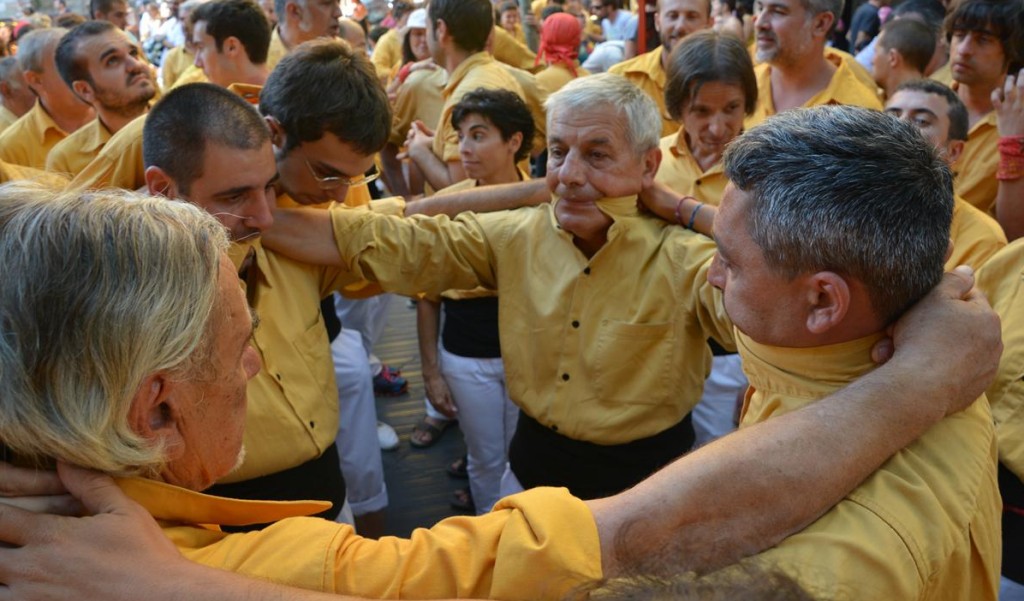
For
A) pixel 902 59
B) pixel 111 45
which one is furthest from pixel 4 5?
pixel 902 59

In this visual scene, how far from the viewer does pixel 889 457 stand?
1365mm

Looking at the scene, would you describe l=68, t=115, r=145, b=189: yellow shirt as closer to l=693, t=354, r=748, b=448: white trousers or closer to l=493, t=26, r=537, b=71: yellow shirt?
l=693, t=354, r=748, b=448: white trousers

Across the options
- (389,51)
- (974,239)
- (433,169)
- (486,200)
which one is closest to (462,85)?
(433,169)

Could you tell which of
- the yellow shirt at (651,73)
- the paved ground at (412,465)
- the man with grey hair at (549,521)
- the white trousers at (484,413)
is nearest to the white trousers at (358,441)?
the white trousers at (484,413)

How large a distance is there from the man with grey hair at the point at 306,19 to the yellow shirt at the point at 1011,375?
4.71 metres

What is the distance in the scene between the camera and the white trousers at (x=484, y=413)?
149 inches

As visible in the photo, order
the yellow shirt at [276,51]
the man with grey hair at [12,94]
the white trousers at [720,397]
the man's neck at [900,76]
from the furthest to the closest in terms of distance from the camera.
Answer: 1. the yellow shirt at [276,51]
2. the man with grey hair at [12,94]
3. the man's neck at [900,76]
4. the white trousers at [720,397]

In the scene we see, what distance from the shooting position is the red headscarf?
21.2ft

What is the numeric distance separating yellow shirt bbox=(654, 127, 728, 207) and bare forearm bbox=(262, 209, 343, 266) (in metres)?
1.56

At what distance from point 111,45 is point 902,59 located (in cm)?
448

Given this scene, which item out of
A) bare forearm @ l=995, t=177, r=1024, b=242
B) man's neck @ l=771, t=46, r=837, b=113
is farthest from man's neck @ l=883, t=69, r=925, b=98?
bare forearm @ l=995, t=177, r=1024, b=242

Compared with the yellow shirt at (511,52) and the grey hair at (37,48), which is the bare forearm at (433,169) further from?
the yellow shirt at (511,52)

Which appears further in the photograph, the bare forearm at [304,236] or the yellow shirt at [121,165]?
the yellow shirt at [121,165]

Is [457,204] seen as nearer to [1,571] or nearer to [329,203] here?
[329,203]
